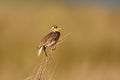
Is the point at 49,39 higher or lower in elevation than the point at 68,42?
higher

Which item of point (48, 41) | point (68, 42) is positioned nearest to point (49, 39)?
point (48, 41)

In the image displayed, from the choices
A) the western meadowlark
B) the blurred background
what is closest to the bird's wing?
the western meadowlark

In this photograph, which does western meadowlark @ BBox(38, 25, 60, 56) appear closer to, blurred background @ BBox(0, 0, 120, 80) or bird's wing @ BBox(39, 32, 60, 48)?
bird's wing @ BBox(39, 32, 60, 48)

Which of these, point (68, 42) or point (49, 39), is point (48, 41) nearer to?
point (49, 39)

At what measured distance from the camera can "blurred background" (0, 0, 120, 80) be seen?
828cm

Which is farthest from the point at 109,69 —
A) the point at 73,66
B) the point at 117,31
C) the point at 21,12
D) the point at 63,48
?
the point at 21,12

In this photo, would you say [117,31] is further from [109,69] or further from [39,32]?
[109,69]

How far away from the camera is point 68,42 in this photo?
1048 cm

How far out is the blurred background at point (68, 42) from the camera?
8.28m

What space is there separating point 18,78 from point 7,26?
345 cm

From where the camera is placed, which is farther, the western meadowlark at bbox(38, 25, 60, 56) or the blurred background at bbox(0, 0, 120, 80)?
the blurred background at bbox(0, 0, 120, 80)

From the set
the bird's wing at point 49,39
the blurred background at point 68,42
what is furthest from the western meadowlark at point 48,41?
the blurred background at point 68,42

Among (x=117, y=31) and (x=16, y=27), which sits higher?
(x=16, y=27)

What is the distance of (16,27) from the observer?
1112 cm
